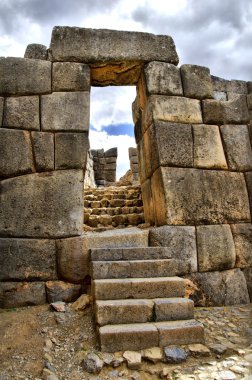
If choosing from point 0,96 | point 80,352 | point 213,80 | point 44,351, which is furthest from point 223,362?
point 213,80

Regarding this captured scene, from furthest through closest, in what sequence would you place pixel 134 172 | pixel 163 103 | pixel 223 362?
pixel 134 172 < pixel 163 103 < pixel 223 362

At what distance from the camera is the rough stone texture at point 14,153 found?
3.62 m

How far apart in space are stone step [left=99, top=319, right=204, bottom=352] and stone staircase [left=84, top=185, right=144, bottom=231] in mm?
2075

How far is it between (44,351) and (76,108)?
2925 millimetres

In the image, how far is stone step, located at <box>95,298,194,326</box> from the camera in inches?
99.4

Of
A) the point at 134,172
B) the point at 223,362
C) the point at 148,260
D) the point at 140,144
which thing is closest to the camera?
the point at 223,362

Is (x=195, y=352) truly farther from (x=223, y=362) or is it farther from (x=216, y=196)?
(x=216, y=196)

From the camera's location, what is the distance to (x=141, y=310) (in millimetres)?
2607

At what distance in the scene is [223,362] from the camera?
2.30 metres

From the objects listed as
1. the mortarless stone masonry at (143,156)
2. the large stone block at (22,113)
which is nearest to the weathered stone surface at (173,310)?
the mortarless stone masonry at (143,156)

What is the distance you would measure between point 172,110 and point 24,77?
2.13m

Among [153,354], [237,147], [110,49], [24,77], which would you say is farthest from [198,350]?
[110,49]

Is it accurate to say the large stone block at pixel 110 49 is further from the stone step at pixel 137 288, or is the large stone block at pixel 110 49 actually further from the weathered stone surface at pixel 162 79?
the stone step at pixel 137 288

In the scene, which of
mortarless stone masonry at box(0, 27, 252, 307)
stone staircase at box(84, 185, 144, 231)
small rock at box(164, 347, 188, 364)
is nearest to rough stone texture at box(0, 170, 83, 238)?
mortarless stone masonry at box(0, 27, 252, 307)
